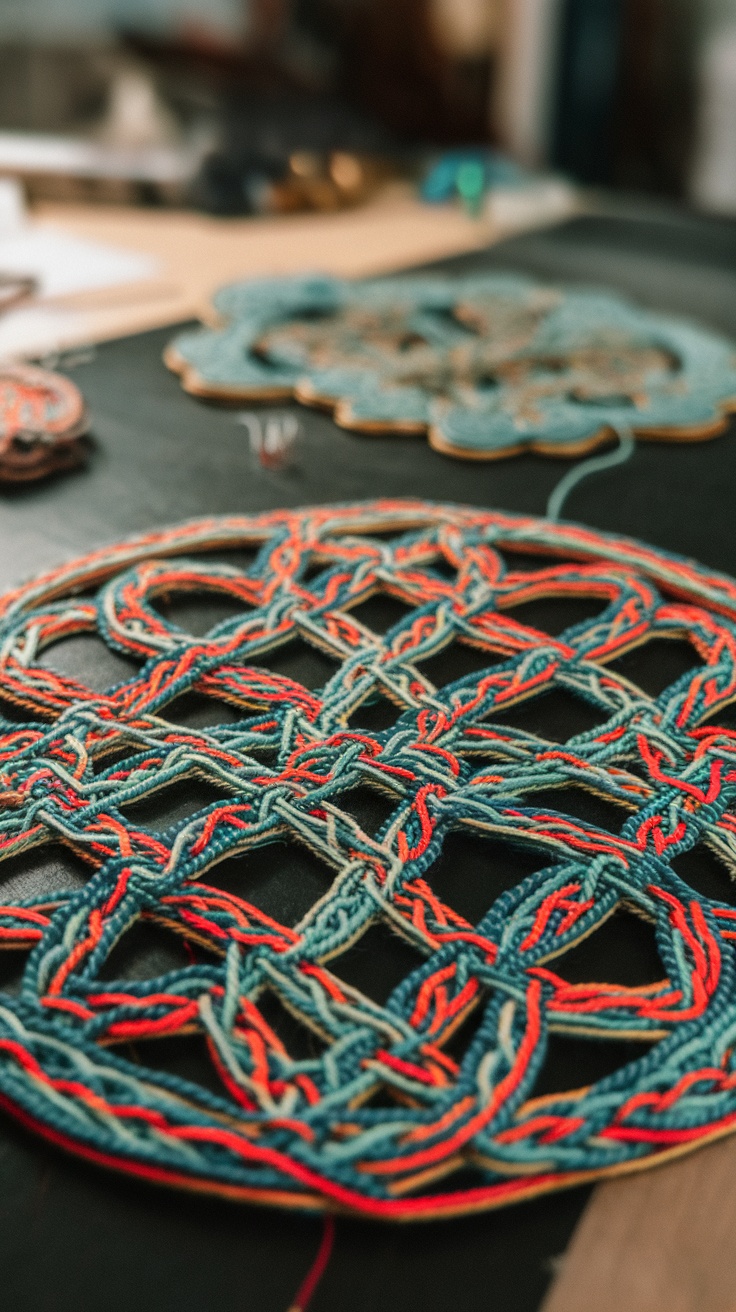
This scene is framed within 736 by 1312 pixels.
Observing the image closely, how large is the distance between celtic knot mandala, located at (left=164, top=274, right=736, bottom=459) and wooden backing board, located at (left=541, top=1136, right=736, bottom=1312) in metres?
0.85

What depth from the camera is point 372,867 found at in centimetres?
62

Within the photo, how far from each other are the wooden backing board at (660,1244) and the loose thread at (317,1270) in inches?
3.7

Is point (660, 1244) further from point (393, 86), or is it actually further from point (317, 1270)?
point (393, 86)

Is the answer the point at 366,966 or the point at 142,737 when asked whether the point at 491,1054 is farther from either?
the point at 142,737

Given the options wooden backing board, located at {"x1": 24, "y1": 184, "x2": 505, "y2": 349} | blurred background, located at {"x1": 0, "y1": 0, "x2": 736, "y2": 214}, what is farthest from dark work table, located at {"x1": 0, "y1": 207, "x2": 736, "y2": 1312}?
blurred background, located at {"x1": 0, "y1": 0, "x2": 736, "y2": 214}

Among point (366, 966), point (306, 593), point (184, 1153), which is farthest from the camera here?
point (306, 593)

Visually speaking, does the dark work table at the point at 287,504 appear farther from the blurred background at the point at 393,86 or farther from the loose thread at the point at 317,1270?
the blurred background at the point at 393,86

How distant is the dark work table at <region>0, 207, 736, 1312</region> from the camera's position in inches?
17.9

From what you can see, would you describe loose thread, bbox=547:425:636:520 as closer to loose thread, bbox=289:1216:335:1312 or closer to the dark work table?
the dark work table

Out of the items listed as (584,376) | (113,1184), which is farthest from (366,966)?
(584,376)

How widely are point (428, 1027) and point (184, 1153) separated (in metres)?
0.13

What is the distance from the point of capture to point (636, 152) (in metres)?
3.23

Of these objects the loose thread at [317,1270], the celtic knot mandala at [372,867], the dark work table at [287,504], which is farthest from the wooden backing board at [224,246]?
the loose thread at [317,1270]

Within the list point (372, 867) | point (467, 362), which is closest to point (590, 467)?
point (467, 362)
